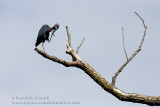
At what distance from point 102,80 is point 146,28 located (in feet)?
4.71

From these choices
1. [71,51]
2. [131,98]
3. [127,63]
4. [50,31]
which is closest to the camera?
[131,98]

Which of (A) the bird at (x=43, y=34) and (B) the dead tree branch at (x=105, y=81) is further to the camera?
(A) the bird at (x=43, y=34)

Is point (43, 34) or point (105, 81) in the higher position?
point (43, 34)

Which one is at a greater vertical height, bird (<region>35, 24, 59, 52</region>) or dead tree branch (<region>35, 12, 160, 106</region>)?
bird (<region>35, 24, 59, 52</region>)

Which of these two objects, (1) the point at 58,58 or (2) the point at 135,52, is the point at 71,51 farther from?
(2) the point at 135,52

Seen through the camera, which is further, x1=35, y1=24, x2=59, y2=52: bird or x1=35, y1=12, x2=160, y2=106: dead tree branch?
x1=35, y1=24, x2=59, y2=52: bird

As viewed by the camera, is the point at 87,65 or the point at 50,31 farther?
the point at 50,31

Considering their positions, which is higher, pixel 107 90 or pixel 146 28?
pixel 146 28

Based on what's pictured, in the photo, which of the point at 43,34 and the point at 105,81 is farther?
the point at 43,34

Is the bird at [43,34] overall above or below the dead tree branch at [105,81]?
above

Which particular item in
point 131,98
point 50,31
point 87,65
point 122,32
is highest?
point 50,31

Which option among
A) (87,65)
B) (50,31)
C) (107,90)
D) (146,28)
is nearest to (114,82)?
(107,90)

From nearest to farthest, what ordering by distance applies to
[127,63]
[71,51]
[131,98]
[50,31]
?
[131,98] → [127,63] → [71,51] → [50,31]

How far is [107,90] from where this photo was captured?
22.8 feet
